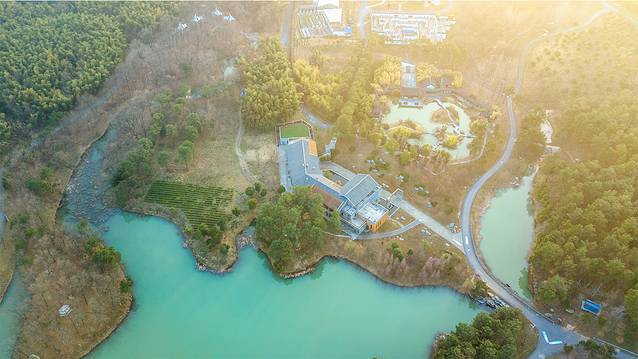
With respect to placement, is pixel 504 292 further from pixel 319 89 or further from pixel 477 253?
pixel 319 89

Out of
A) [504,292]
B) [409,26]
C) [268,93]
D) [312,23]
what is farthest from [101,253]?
[409,26]

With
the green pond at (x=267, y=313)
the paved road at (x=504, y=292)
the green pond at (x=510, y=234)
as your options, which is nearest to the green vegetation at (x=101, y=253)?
the green pond at (x=267, y=313)

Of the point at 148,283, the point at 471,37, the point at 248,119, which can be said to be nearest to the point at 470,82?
the point at 471,37

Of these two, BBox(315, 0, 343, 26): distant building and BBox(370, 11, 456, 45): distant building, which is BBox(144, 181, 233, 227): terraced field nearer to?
BBox(370, 11, 456, 45): distant building

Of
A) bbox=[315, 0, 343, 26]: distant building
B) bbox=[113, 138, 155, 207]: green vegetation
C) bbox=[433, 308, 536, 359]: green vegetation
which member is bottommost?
bbox=[433, 308, 536, 359]: green vegetation

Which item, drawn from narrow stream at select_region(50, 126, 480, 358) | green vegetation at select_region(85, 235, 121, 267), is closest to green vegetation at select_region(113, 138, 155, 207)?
narrow stream at select_region(50, 126, 480, 358)

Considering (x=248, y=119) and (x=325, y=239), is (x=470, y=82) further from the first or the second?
(x=325, y=239)

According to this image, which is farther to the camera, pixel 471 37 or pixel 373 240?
pixel 471 37
